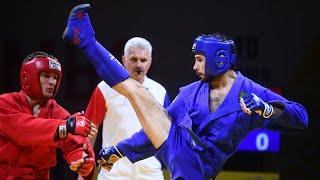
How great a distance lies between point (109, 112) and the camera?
4344 millimetres

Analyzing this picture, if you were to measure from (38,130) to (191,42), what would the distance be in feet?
10.3

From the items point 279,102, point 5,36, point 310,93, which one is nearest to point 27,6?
point 5,36

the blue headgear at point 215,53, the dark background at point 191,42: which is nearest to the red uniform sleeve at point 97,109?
the blue headgear at point 215,53

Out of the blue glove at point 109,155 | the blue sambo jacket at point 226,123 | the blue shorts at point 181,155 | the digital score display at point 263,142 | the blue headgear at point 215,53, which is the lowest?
the digital score display at point 263,142

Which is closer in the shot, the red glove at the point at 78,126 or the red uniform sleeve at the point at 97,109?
the red glove at the point at 78,126

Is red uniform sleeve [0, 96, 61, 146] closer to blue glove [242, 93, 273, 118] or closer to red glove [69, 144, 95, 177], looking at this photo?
red glove [69, 144, 95, 177]

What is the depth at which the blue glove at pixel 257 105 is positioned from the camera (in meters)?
3.01

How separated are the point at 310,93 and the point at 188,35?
4.31ft

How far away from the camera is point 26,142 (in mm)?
3314

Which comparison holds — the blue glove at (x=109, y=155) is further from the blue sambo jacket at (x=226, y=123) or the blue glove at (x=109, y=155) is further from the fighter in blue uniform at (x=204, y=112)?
the blue sambo jacket at (x=226, y=123)

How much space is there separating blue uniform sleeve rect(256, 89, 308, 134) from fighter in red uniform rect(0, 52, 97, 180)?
2.93 feet

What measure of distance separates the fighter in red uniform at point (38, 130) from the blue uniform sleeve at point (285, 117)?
2.93ft

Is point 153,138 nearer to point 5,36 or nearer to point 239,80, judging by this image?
point 239,80

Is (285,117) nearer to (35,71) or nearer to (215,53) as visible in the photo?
(215,53)
